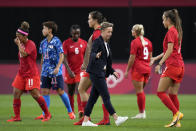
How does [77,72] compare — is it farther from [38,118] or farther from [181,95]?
[181,95]

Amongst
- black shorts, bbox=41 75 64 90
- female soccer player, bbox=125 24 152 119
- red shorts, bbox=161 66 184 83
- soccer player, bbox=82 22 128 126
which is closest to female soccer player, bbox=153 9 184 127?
red shorts, bbox=161 66 184 83

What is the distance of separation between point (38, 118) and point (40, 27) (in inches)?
467

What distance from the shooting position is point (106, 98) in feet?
34.5

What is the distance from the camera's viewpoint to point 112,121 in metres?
12.1

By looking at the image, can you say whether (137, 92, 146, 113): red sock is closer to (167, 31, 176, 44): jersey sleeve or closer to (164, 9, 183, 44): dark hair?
(164, 9, 183, 44): dark hair

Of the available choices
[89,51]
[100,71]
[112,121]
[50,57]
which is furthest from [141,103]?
[100,71]

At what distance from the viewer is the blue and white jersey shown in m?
12.5

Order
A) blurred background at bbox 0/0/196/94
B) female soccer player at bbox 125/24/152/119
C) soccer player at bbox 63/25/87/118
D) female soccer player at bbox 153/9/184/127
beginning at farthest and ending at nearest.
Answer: blurred background at bbox 0/0/196/94, soccer player at bbox 63/25/87/118, female soccer player at bbox 125/24/152/119, female soccer player at bbox 153/9/184/127

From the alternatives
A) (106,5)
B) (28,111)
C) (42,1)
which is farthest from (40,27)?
(28,111)

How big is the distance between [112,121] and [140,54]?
2.18 meters

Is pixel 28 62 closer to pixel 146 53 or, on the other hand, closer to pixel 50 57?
pixel 50 57

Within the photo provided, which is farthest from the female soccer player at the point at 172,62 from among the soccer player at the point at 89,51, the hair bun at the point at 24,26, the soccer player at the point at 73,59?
the soccer player at the point at 73,59

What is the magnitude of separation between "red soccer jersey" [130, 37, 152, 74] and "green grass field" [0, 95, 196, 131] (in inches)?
44.2

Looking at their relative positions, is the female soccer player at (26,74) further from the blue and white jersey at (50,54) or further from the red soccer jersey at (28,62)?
the blue and white jersey at (50,54)
